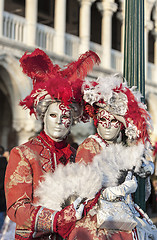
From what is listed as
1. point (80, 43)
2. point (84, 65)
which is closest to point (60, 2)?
point (80, 43)

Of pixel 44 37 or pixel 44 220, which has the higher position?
pixel 44 37

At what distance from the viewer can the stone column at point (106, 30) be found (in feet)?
43.0

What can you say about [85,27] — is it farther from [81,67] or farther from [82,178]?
[82,178]

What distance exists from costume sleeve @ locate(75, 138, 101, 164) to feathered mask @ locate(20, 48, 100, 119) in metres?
0.24

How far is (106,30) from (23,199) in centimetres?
1144

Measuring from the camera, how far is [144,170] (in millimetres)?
2404

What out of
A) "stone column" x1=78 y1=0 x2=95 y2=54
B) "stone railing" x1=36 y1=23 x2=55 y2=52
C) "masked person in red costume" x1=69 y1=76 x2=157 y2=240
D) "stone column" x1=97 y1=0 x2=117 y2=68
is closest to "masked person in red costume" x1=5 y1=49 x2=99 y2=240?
"masked person in red costume" x1=69 y1=76 x2=157 y2=240

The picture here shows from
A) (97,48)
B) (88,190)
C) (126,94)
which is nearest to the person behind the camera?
(88,190)

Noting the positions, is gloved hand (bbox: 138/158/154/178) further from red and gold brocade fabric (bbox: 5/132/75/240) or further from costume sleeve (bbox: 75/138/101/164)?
red and gold brocade fabric (bbox: 5/132/75/240)

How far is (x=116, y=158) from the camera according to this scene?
2336 mm

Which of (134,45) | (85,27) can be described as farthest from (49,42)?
(134,45)

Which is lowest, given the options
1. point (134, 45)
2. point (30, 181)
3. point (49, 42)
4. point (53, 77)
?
point (30, 181)

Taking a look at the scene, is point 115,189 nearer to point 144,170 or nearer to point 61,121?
point 144,170

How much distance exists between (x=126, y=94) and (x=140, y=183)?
21.5 inches
